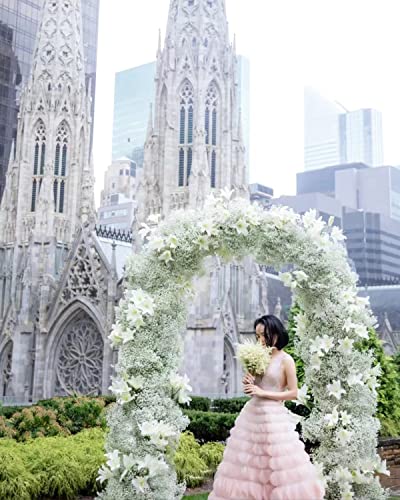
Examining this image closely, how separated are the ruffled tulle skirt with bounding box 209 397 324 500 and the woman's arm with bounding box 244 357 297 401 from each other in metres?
0.09

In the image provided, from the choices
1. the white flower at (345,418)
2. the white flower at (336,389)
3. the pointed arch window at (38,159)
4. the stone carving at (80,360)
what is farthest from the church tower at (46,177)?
the white flower at (345,418)

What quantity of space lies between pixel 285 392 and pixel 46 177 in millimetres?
30117

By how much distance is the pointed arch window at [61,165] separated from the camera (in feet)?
118

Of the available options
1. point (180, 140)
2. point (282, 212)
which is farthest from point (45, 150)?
point (282, 212)

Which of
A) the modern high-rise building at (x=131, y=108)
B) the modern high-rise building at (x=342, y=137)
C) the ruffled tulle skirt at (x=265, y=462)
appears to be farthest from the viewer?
the modern high-rise building at (x=342, y=137)

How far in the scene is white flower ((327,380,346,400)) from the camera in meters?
8.14

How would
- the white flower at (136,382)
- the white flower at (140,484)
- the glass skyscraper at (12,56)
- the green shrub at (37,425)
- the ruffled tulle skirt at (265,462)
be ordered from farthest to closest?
the glass skyscraper at (12,56)
the green shrub at (37,425)
the white flower at (136,382)
the white flower at (140,484)
the ruffled tulle skirt at (265,462)

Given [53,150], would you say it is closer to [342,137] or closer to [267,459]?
[267,459]

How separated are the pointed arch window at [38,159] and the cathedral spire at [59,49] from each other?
2444 millimetres

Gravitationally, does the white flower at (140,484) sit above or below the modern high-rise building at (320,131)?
below

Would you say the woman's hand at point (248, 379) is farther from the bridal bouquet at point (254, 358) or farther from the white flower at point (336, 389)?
the white flower at point (336, 389)

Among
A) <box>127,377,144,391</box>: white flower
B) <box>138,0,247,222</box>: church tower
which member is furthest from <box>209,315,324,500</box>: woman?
<box>138,0,247,222</box>: church tower

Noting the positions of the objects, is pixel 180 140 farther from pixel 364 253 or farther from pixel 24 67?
pixel 364 253

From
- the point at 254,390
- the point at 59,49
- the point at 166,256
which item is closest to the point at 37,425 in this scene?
the point at 166,256
